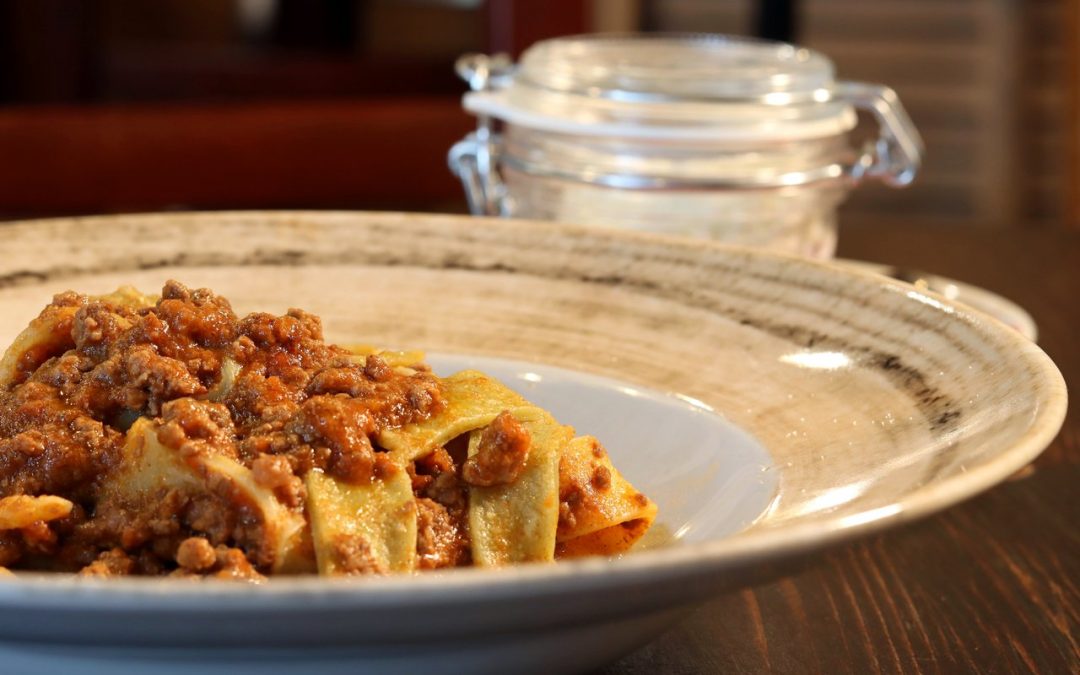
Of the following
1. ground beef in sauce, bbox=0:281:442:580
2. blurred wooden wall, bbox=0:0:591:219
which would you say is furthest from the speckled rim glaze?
blurred wooden wall, bbox=0:0:591:219

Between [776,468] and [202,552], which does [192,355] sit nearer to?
[202,552]

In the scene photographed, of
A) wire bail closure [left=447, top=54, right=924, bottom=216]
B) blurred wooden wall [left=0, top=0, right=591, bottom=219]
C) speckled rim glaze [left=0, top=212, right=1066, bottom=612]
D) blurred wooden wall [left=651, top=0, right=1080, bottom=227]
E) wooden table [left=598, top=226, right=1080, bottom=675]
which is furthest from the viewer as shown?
blurred wooden wall [left=651, top=0, right=1080, bottom=227]

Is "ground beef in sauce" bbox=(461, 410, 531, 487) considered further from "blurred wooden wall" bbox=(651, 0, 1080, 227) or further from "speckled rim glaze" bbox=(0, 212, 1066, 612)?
"blurred wooden wall" bbox=(651, 0, 1080, 227)

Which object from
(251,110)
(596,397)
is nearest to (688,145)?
(596,397)

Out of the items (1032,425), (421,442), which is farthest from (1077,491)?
(421,442)

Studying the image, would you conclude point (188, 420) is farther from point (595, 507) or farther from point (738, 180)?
point (738, 180)

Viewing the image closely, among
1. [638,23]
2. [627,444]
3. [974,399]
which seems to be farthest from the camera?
[638,23]
